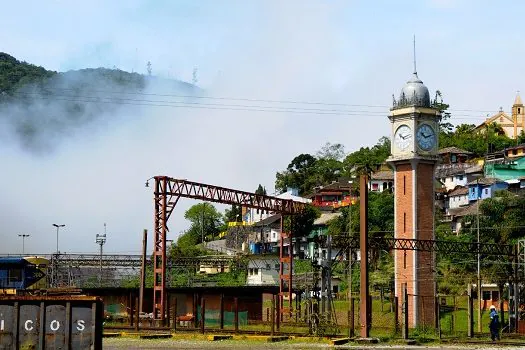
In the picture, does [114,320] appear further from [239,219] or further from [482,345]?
[239,219]

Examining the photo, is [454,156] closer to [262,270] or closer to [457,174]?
[457,174]

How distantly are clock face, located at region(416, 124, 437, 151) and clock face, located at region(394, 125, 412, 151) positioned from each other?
64 centimetres

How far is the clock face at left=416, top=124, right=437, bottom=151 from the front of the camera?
212 feet

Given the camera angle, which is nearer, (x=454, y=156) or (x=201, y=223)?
(x=454, y=156)

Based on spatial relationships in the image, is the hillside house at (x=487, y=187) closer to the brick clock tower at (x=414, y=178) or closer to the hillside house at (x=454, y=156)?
the hillside house at (x=454, y=156)

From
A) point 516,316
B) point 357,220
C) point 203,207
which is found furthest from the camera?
point 203,207

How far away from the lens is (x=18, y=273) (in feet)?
212

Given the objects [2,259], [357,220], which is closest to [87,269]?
[357,220]

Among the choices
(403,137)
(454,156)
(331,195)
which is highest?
(454,156)

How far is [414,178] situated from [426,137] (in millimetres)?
3275

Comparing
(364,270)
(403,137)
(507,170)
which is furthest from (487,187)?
(364,270)

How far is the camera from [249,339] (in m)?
45.8

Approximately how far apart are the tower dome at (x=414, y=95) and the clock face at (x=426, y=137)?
169 centimetres

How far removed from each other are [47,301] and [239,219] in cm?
12689
